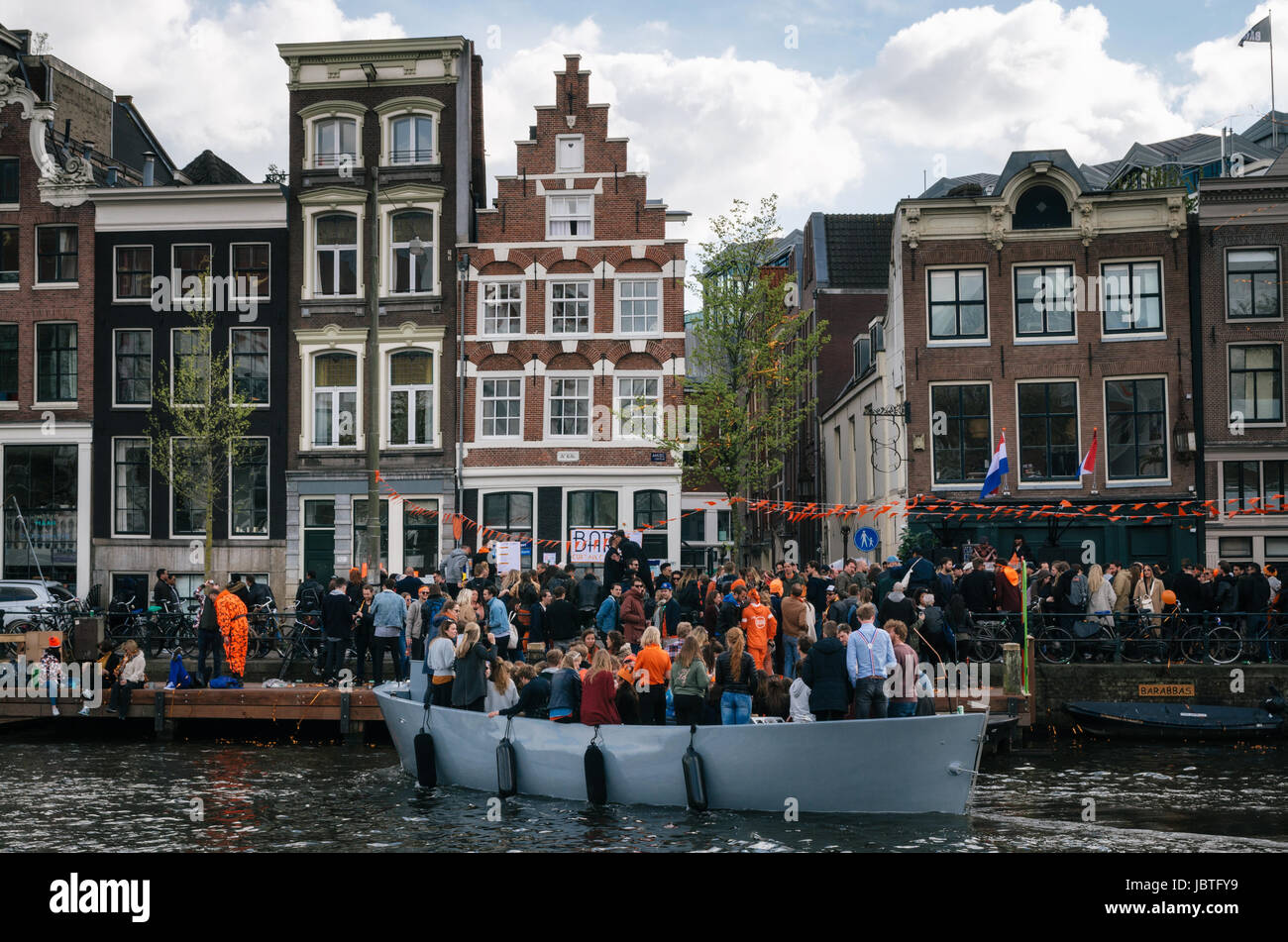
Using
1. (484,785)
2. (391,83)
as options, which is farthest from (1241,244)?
(484,785)

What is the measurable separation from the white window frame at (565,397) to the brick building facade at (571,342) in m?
0.04

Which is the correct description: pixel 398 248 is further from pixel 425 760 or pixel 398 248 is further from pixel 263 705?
pixel 425 760

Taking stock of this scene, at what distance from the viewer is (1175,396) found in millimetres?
34156

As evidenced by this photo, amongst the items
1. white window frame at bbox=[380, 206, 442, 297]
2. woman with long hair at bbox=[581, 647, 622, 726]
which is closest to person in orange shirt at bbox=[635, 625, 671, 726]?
woman with long hair at bbox=[581, 647, 622, 726]

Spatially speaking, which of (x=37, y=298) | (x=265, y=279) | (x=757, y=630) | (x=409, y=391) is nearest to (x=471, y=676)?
(x=757, y=630)

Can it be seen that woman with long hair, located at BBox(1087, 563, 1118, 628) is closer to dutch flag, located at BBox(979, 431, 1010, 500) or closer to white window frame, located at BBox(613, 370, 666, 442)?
dutch flag, located at BBox(979, 431, 1010, 500)

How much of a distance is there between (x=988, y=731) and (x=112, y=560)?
86.7ft

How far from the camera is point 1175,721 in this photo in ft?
76.7

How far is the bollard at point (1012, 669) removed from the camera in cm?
2341

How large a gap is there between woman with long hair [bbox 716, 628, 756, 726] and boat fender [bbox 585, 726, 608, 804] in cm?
165

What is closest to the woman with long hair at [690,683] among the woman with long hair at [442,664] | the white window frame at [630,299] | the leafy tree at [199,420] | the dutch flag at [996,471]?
the woman with long hair at [442,664]

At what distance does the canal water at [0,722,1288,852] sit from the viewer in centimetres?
1541

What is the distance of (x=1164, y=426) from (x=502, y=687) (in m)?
22.4

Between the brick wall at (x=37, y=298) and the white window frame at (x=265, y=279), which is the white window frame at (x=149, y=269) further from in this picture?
the white window frame at (x=265, y=279)
